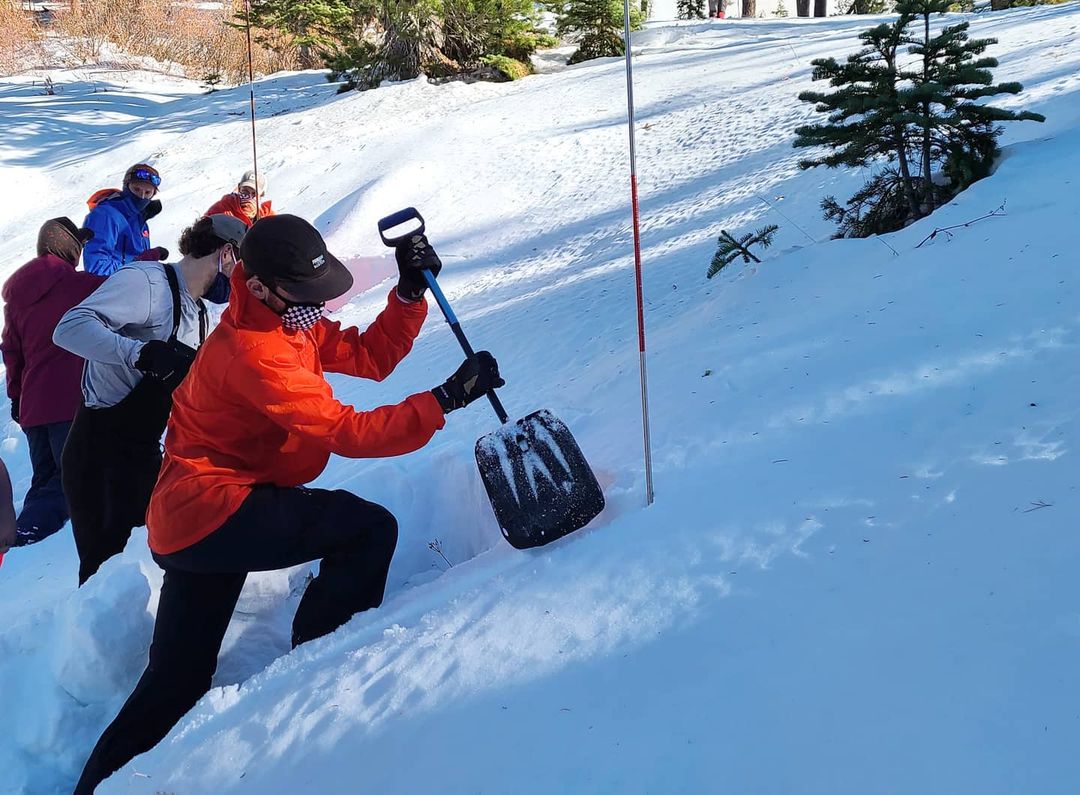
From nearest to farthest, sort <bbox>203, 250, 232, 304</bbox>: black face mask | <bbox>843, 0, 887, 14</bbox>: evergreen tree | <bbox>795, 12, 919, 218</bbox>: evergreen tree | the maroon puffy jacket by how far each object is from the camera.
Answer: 1. <bbox>203, 250, 232, 304</bbox>: black face mask
2. the maroon puffy jacket
3. <bbox>795, 12, 919, 218</bbox>: evergreen tree
4. <bbox>843, 0, 887, 14</bbox>: evergreen tree

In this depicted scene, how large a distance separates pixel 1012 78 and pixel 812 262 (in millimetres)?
5270

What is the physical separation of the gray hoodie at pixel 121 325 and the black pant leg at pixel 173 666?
3.66ft

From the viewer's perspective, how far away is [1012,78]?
336 inches

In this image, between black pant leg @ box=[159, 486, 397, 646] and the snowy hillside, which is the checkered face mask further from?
the snowy hillside

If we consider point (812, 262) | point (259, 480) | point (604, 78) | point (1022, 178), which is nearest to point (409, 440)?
point (259, 480)

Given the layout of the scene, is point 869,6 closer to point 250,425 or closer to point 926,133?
point 926,133

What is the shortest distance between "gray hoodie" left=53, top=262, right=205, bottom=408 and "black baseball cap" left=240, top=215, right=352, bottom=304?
3.73 ft

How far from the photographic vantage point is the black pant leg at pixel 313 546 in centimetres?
284

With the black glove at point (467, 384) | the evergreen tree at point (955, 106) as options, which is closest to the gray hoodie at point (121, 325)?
the black glove at point (467, 384)

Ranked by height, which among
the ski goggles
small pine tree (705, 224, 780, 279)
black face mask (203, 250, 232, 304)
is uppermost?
the ski goggles

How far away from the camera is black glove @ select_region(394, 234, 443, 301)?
337 centimetres

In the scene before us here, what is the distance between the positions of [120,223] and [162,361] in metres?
2.84

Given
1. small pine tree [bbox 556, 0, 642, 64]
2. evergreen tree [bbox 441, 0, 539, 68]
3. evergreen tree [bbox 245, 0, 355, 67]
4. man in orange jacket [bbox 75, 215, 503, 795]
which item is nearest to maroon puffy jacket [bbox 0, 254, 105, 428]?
man in orange jacket [bbox 75, 215, 503, 795]

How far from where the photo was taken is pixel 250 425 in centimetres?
284
